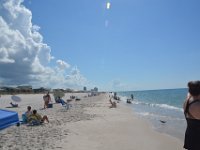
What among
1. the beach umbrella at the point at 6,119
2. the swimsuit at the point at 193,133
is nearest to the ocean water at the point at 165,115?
the beach umbrella at the point at 6,119

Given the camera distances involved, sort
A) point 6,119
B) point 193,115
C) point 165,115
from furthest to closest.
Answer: point 165,115 → point 6,119 → point 193,115

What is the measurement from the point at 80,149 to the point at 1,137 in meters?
3.20

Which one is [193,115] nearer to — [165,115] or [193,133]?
[193,133]

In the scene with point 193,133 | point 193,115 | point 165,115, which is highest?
point 193,115

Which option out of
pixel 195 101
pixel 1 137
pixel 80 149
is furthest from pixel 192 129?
pixel 1 137

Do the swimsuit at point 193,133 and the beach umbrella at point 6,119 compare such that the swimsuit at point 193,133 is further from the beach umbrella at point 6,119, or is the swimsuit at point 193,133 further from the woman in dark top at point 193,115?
the beach umbrella at point 6,119

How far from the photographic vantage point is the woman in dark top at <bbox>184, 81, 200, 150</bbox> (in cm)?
385

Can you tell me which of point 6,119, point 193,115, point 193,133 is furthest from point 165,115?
point 193,115

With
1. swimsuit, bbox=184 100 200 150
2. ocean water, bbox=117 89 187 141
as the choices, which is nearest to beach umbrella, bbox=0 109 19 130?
swimsuit, bbox=184 100 200 150

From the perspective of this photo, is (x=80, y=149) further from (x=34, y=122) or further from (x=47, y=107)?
(x=47, y=107)

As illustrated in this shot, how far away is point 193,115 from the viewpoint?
3.88 metres

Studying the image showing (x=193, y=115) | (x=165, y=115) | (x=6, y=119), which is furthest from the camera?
(x=165, y=115)

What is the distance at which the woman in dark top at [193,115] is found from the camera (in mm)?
3850

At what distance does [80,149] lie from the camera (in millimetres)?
8547
